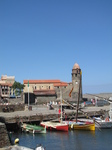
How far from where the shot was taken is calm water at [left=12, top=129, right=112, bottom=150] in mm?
23641

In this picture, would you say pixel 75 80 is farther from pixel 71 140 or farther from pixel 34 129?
pixel 71 140

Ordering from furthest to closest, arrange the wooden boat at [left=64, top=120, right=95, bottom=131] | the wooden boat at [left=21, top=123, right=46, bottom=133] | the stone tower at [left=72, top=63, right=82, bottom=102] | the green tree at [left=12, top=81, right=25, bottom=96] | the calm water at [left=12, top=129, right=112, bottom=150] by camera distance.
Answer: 1. the green tree at [left=12, top=81, right=25, bottom=96]
2. the stone tower at [left=72, top=63, right=82, bottom=102]
3. the wooden boat at [left=64, top=120, right=95, bottom=131]
4. the wooden boat at [left=21, top=123, right=46, bottom=133]
5. the calm water at [left=12, top=129, right=112, bottom=150]

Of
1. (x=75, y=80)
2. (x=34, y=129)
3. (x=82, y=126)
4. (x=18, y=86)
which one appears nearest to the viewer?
A: (x=34, y=129)

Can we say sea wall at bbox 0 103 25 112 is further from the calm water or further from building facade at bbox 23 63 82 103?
building facade at bbox 23 63 82 103

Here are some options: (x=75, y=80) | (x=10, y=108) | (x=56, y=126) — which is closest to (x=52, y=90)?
(x=75, y=80)

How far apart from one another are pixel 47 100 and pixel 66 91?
12228 mm

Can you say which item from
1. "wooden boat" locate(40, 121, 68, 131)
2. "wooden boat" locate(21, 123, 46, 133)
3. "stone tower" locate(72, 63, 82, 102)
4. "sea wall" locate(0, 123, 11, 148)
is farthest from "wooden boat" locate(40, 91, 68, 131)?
"stone tower" locate(72, 63, 82, 102)

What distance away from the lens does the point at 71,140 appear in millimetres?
26453

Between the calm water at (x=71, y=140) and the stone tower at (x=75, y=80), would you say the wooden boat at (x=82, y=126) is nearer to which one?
the calm water at (x=71, y=140)

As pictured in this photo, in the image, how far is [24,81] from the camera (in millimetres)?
109500

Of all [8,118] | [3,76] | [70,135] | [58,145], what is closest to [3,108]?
[8,118]

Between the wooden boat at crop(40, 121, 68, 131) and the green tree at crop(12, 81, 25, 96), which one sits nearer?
the wooden boat at crop(40, 121, 68, 131)

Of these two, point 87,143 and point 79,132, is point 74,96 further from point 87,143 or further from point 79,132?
point 87,143

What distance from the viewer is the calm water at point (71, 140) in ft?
77.6
